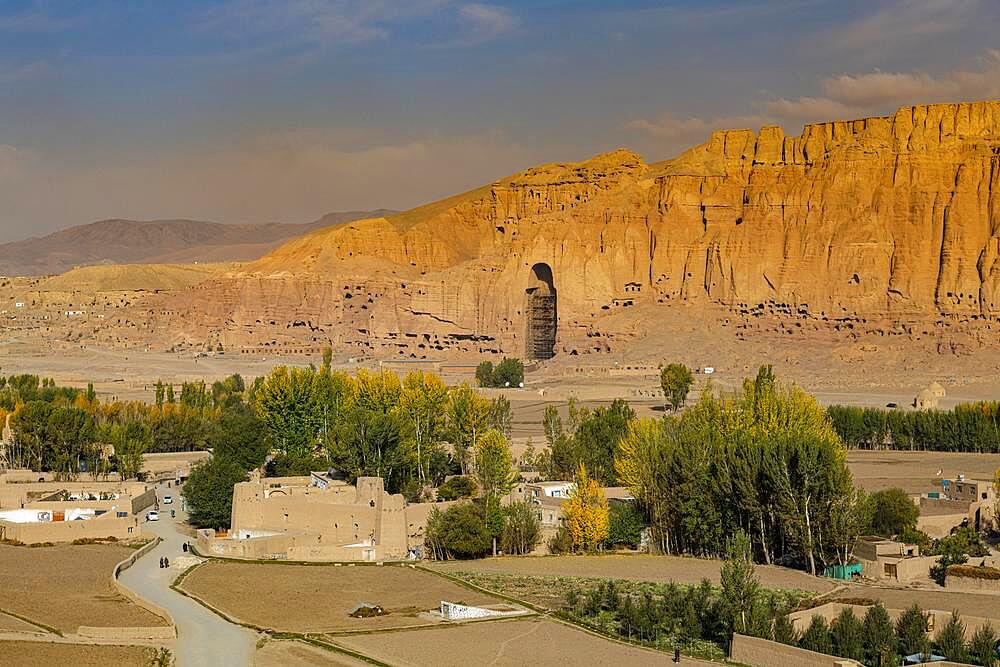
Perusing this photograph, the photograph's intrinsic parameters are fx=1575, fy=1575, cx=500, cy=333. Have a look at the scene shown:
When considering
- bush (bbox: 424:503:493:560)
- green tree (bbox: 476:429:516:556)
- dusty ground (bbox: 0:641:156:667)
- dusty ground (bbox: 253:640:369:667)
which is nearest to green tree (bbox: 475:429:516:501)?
green tree (bbox: 476:429:516:556)

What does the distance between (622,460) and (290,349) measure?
7283cm

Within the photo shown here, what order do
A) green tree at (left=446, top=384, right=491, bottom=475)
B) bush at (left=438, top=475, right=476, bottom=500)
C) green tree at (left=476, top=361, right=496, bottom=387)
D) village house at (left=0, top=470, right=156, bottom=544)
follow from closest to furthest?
village house at (left=0, top=470, right=156, bottom=544), bush at (left=438, top=475, right=476, bottom=500), green tree at (left=446, top=384, right=491, bottom=475), green tree at (left=476, top=361, right=496, bottom=387)

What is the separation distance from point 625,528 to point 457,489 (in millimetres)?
7398

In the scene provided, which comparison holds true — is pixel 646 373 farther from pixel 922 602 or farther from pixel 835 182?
pixel 922 602

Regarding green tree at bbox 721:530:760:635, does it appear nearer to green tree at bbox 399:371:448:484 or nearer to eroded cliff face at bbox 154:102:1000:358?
green tree at bbox 399:371:448:484

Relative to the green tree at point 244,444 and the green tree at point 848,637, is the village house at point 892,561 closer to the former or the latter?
the green tree at point 848,637

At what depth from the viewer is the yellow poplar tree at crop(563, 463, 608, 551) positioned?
43.2m

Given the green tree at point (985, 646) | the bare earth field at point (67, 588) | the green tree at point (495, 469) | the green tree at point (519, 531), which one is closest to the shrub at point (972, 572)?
the green tree at point (985, 646)

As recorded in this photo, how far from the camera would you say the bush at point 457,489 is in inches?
1926

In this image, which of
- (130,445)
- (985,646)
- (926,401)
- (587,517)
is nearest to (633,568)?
(587,517)

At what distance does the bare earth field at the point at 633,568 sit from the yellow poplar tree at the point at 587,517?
1.14m

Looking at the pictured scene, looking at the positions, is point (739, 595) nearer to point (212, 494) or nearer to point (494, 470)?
point (494, 470)

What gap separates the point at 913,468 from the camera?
5809cm

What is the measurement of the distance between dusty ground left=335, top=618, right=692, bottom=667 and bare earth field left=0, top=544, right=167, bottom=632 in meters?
5.38
